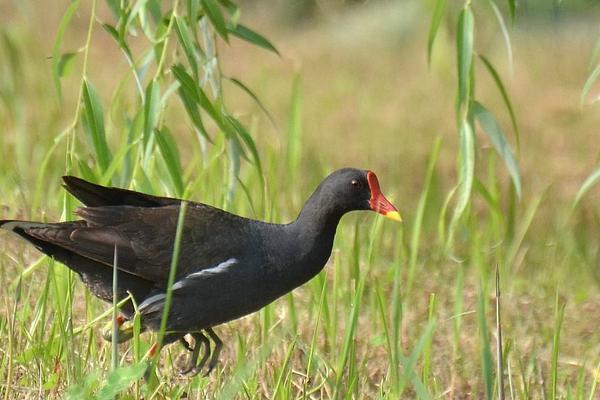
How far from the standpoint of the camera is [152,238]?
141 inches

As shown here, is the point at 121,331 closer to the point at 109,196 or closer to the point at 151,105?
the point at 109,196

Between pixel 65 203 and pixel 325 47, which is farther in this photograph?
pixel 325 47

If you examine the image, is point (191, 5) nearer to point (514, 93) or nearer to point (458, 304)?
point (458, 304)

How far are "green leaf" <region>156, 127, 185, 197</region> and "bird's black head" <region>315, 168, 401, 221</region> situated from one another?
44 centimetres

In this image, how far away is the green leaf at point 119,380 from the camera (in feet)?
9.18

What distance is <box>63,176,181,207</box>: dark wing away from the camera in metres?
3.54

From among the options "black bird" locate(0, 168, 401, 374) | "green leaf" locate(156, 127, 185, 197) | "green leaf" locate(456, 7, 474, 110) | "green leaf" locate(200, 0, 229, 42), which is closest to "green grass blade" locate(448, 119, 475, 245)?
"green leaf" locate(456, 7, 474, 110)

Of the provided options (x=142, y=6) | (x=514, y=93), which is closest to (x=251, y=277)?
(x=142, y=6)

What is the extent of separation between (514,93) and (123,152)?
264 inches

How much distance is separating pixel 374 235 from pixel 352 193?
0.14 meters

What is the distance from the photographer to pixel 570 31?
415 inches

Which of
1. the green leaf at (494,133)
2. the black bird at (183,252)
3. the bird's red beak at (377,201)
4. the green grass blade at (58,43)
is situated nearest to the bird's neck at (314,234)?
the black bird at (183,252)

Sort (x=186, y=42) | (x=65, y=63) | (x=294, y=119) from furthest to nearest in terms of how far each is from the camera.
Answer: (x=294, y=119) < (x=65, y=63) < (x=186, y=42)

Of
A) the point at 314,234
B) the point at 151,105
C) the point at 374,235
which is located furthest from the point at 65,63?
the point at 374,235
